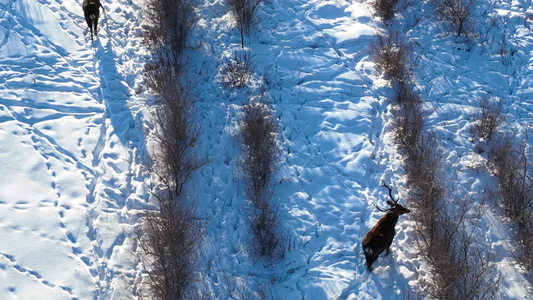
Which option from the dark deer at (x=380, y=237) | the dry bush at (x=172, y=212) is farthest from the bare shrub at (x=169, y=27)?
the dark deer at (x=380, y=237)

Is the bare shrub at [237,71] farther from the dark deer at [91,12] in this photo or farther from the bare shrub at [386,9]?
the bare shrub at [386,9]

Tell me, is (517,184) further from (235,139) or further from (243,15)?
(243,15)

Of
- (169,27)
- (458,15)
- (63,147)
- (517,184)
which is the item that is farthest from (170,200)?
(458,15)

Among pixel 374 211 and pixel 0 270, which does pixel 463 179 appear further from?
pixel 0 270

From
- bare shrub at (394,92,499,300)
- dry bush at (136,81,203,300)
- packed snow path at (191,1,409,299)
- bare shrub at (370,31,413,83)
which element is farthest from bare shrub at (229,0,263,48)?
bare shrub at (394,92,499,300)

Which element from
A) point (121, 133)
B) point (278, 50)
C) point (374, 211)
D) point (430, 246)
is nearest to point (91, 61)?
point (121, 133)
